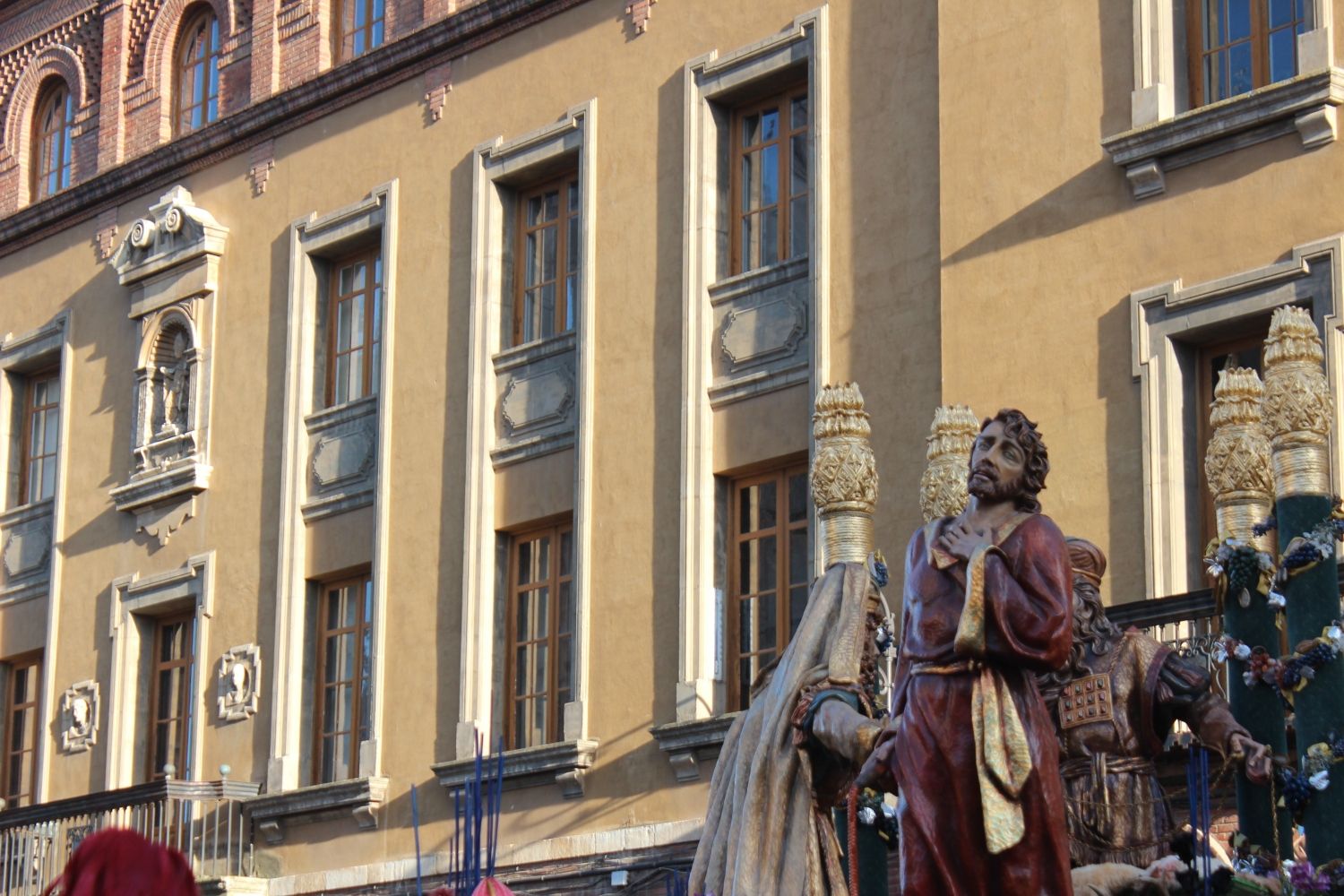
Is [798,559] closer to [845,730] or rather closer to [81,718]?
[81,718]

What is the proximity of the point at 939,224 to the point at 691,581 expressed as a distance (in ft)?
12.0

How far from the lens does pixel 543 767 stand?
23109 mm

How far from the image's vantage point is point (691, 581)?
72.9ft

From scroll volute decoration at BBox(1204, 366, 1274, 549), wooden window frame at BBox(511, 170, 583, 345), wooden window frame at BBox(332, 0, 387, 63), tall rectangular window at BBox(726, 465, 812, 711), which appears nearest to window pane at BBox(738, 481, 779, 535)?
tall rectangular window at BBox(726, 465, 812, 711)

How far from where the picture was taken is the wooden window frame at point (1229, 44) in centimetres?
1892

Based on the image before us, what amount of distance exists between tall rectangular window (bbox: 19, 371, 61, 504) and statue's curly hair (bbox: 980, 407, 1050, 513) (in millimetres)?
22462

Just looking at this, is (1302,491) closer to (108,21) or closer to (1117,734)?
(1117,734)

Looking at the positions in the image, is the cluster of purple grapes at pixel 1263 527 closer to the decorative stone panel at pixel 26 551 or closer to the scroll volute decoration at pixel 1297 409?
the scroll volute decoration at pixel 1297 409

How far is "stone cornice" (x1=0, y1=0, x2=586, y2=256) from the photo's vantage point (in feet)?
83.8

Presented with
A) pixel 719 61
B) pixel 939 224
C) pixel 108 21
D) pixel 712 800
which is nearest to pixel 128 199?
pixel 108 21

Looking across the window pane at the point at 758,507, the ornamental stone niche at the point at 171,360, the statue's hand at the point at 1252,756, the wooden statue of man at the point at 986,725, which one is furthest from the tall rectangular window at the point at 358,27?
the wooden statue of man at the point at 986,725

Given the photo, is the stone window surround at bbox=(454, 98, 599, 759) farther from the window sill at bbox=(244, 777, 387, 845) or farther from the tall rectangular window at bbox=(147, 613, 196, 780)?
the tall rectangular window at bbox=(147, 613, 196, 780)

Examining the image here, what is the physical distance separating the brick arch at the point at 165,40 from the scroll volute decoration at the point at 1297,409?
2050 cm

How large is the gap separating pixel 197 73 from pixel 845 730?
827 inches
